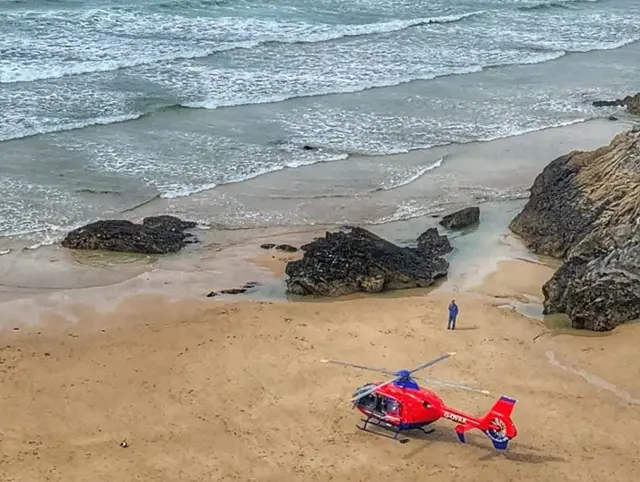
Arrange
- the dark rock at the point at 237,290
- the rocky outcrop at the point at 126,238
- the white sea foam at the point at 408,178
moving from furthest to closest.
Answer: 1. the white sea foam at the point at 408,178
2. the rocky outcrop at the point at 126,238
3. the dark rock at the point at 237,290

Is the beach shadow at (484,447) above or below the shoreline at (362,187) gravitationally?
below

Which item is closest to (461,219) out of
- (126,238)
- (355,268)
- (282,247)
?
(355,268)

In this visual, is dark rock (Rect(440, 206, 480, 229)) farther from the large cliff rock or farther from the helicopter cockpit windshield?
the helicopter cockpit windshield

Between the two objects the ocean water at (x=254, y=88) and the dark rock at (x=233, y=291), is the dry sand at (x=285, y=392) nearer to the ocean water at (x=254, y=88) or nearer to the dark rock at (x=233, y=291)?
the dark rock at (x=233, y=291)

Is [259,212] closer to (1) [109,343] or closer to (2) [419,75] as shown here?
(1) [109,343]

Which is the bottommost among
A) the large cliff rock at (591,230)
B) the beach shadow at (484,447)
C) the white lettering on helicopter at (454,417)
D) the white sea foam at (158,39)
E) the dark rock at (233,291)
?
the beach shadow at (484,447)

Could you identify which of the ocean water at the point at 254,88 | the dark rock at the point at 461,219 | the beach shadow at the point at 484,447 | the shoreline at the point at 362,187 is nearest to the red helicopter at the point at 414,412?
the beach shadow at the point at 484,447

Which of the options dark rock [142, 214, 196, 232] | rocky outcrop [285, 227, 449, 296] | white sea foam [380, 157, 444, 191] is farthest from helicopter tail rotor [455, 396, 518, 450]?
white sea foam [380, 157, 444, 191]

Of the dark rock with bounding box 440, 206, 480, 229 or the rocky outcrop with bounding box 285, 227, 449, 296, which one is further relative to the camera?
the dark rock with bounding box 440, 206, 480, 229
